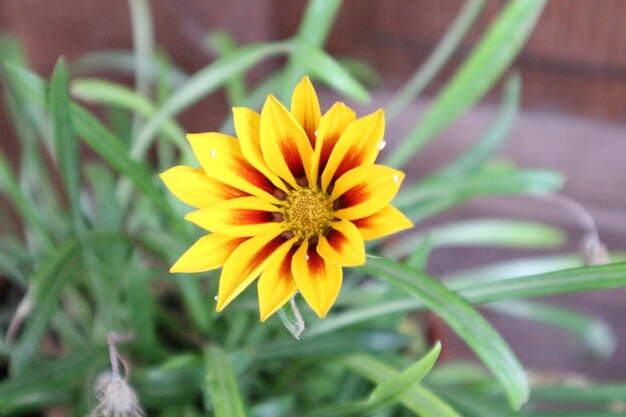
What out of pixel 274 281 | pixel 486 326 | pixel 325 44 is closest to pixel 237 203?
pixel 274 281

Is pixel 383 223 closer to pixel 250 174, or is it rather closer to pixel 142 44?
pixel 250 174

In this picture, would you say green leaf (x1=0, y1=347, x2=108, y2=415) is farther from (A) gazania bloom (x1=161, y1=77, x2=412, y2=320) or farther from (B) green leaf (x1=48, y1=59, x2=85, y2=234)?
(A) gazania bloom (x1=161, y1=77, x2=412, y2=320)

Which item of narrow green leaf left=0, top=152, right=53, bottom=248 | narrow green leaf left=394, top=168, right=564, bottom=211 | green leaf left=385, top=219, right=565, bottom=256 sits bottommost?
narrow green leaf left=394, top=168, right=564, bottom=211

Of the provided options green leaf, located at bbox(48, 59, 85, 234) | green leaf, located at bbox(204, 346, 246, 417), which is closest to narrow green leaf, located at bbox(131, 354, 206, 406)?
green leaf, located at bbox(204, 346, 246, 417)

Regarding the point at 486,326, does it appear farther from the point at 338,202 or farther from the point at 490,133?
the point at 490,133

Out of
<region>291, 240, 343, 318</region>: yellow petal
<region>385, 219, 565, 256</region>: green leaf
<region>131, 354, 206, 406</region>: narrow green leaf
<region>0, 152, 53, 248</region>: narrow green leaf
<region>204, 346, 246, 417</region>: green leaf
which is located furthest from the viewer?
<region>385, 219, 565, 256</region>: green leaf

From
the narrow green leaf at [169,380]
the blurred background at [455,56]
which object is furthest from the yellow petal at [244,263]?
the blurred background at [455,56]
